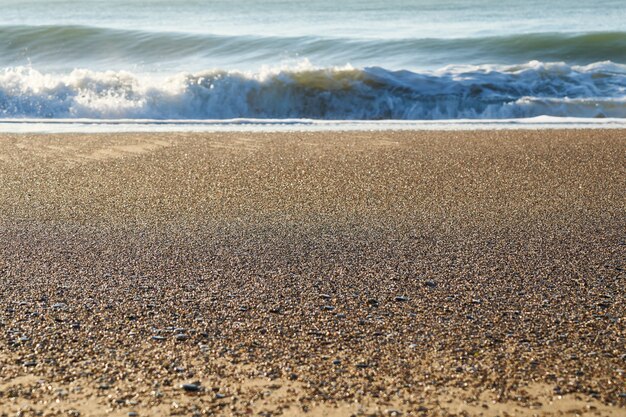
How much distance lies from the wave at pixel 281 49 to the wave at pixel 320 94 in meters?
3.47

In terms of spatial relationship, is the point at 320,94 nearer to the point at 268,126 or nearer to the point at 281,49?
the point at 268,126

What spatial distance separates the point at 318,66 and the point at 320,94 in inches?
137

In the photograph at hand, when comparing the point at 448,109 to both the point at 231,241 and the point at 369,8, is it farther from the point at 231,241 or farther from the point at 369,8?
the point at 369,8

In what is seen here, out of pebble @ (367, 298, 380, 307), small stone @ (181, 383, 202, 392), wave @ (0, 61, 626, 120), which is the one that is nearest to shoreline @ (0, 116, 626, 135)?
wave @ (0, 61, 626, 120)

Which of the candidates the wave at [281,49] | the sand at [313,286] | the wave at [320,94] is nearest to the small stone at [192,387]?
the sand at [313,286]

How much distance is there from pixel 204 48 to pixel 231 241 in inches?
598

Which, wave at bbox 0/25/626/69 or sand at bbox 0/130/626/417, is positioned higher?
wave at bbox 0/25/626/69

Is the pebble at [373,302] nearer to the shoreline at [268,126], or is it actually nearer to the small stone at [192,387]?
the small stone at [192,387]

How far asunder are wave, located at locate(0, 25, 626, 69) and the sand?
10744 millimetres

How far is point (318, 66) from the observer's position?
14875 mm

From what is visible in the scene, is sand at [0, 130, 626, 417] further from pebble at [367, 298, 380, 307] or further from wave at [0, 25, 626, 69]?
wave at [0, 25, 626, 69]

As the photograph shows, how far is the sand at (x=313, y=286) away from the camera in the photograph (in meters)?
2.34

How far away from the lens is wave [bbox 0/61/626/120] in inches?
406

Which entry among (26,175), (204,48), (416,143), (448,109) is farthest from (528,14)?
(26,175)
